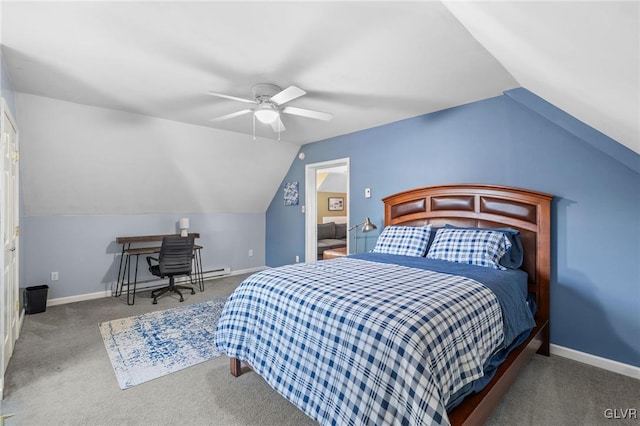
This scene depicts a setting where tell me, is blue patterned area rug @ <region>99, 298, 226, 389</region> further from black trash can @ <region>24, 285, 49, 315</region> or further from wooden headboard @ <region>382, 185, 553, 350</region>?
wooden headboard @ <region>382, 185, 553, 350</region>

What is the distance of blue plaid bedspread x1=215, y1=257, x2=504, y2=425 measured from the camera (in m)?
1.33

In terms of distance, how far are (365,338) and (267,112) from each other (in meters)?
2.05

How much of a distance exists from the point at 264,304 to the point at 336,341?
668 mm

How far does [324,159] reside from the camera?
4824mm

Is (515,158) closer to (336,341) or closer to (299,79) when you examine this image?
(299,79)

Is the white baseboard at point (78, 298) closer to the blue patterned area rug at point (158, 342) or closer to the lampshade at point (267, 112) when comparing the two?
the blue patterned area rug at point (158, 342)

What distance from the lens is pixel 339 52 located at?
85.4 inches

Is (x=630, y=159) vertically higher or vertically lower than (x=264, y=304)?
higher

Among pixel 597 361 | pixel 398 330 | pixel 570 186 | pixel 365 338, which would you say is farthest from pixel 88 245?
pixel 597 361

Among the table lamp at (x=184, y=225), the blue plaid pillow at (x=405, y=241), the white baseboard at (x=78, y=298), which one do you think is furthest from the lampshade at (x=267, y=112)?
the white baseboard at (x=78, y=298)

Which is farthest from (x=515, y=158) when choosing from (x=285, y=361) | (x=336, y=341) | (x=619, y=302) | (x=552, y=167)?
(x=285, y=361)

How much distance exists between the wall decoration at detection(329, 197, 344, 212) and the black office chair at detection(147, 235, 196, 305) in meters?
4.26

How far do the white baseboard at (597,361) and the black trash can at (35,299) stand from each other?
5358 mm

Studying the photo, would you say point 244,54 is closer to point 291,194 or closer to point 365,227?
Result: point 365,227
